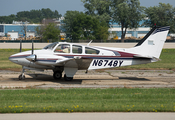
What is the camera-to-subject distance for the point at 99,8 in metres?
89.9

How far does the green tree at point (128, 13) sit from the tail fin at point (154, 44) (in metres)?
70.0

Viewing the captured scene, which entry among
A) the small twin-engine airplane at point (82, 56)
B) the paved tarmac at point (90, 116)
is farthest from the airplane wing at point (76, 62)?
the paved tarmac at point (90, 116)

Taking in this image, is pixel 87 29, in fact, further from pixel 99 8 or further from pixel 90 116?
pixel 90 116

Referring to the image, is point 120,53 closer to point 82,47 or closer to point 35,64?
point 82,47

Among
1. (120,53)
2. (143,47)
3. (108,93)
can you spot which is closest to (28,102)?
(108,93)

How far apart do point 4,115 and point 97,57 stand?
8476 mm

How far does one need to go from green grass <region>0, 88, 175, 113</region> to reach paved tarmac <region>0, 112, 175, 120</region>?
340 mm

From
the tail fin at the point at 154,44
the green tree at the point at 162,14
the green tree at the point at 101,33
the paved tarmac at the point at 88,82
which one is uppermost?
the green tree at the point at 162,14

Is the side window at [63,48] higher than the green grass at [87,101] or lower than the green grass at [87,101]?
higher

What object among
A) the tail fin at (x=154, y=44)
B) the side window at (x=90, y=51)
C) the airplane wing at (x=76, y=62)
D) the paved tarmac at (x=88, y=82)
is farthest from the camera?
the tail fin at (x=154, y=44)

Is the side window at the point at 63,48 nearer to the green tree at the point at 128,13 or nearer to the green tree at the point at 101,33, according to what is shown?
the green tree at the point at 101,33

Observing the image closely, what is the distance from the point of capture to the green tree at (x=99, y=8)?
8653cm

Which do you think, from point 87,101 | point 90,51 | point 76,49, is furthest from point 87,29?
point 87,101

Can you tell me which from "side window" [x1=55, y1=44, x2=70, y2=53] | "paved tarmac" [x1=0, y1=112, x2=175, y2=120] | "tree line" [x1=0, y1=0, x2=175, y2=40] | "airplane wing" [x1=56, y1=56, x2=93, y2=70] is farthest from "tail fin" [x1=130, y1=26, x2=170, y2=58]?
"tree line" [x1=0, y1=0, x2=175, y2=40]
